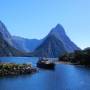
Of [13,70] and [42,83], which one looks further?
[13,70]

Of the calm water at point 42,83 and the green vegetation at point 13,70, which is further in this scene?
the green vegetation at point 13,70

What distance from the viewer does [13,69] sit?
4067 inches

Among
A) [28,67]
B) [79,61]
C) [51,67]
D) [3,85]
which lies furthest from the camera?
[79,61]

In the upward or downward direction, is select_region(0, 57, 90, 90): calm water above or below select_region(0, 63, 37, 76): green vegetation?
below

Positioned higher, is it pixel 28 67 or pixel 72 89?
pixel 28 67

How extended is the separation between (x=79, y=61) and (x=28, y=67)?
85182 millimetres

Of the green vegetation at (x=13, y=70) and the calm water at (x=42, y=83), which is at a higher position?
the green vegetation at (x=13, y=70)

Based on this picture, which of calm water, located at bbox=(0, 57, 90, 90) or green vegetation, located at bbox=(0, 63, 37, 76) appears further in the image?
green vegetation, located at bbox=(0, 63, 37, 76)

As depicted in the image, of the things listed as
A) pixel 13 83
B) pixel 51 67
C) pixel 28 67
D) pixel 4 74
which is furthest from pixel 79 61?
pixel 13 83

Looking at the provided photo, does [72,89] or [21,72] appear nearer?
[72,89]

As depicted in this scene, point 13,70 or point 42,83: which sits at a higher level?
point 13,70

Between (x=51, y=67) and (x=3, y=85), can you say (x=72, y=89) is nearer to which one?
(x=3, y=85)

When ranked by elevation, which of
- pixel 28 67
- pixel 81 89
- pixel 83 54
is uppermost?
pixel 83 54

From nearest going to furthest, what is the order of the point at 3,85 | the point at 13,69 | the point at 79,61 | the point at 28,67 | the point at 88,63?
the point at 3,85 < the point at 13,69 < the point at 28,67 < the point at 88,63 < the point at 79,61
